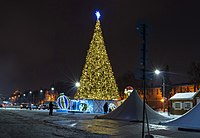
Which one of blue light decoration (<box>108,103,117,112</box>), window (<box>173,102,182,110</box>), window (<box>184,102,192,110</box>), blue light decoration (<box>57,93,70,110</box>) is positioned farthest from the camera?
blue light decoration (<box>57,93,70,110</box>)

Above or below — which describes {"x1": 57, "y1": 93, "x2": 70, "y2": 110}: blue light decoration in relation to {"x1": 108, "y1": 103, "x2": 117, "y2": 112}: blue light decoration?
above

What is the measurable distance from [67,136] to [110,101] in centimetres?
3149

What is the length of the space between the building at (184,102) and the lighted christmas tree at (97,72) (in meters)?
11.0

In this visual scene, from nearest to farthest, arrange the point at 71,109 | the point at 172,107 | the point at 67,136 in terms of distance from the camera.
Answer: the point at 67,136 → the point at 172,107 → the point at 71,109

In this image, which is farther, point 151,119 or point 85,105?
point 85,105

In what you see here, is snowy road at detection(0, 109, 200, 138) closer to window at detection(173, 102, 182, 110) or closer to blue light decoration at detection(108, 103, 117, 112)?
blue light decoration at detection(108, 103, 117, 112)

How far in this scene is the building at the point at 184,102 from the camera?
37.9 m

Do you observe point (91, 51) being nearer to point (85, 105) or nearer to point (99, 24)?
point (99, 24)

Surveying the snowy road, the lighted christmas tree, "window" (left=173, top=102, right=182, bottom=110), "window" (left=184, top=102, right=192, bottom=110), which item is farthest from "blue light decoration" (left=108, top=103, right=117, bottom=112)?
the snowy road

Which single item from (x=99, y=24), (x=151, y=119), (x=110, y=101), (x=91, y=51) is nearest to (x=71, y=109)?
(x=110, y=101)

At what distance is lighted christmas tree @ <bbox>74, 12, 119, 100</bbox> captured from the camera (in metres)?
43.3

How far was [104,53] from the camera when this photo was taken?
143 ft

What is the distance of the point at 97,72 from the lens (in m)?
43.3

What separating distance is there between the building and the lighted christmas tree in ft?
36.0
